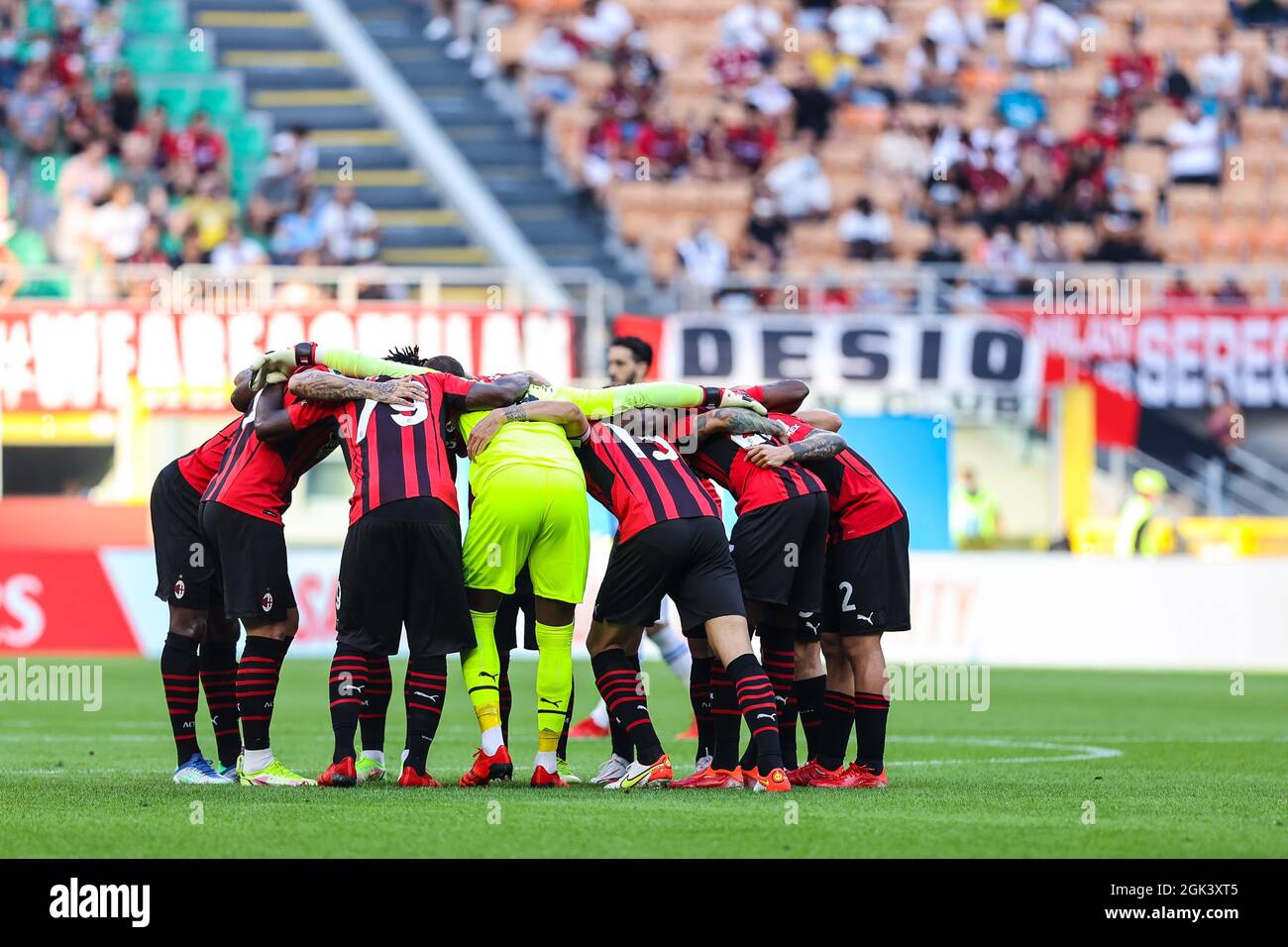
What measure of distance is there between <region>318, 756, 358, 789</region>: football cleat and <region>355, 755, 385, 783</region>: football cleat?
35cm

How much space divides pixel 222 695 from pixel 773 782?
266 centimetres

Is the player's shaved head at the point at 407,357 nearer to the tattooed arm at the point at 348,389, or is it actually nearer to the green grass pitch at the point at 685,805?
the tattooed arm at the point at 348,389

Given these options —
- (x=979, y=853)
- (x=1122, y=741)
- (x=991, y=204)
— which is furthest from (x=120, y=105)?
(x=979, y=853)

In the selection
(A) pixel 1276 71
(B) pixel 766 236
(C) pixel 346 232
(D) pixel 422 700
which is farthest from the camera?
(A) pixel 1276 71

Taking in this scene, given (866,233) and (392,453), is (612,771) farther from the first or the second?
(866,233)

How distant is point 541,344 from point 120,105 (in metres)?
7.16

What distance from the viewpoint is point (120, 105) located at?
92.0ft

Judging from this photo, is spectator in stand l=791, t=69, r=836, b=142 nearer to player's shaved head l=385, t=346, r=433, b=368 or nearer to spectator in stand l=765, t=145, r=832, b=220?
spectator in stand l=765, t=145, r=832, b=220

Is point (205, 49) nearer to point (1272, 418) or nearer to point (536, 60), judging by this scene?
point (536, 60)

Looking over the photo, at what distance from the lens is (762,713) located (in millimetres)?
9531

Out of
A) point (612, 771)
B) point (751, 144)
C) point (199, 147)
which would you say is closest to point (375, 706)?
point (612, 771)

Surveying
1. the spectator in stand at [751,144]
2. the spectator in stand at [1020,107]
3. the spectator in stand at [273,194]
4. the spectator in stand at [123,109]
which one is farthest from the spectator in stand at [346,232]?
the spectator in stand at [1020,107]

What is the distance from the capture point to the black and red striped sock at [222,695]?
34.1 feet

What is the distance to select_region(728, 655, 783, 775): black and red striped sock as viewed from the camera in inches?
375
